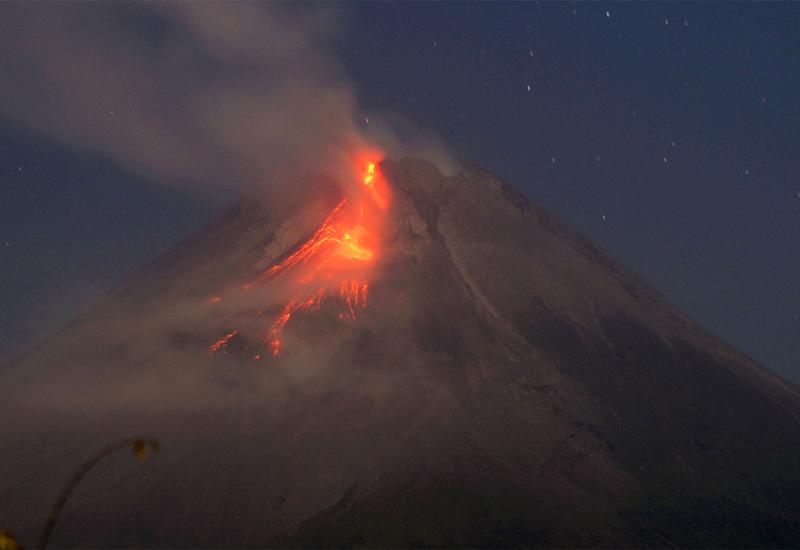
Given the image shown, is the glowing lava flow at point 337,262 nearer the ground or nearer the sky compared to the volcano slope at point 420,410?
nearer the sky

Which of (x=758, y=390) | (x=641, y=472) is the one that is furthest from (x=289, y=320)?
(x=758, y=390)

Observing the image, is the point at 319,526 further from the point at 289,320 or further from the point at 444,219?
the point at 444,219

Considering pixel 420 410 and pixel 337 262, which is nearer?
pixel 420 410

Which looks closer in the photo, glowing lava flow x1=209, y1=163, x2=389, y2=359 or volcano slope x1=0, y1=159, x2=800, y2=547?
volcano slope x1=0, y1=159, x2=800, y2=547

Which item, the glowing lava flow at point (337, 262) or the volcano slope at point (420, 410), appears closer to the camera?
the volcano slope at point (420, 410)

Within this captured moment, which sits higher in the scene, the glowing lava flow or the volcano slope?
the glowing lava flow
